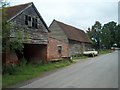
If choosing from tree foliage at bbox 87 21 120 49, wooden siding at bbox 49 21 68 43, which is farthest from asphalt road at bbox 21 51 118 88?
tree foliage at bbox 87 21 120 49

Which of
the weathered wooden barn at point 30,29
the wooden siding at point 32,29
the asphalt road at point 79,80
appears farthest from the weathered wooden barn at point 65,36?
the asphalt road at point 79,80

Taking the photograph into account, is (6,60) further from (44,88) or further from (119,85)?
(119,85)

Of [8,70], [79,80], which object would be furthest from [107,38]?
[79,80]

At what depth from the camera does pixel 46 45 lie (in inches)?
1171

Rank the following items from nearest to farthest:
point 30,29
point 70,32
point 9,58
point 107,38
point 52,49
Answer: point 9,58 → point 30,29 → point 52,49 → point 70,32 → point 107,38

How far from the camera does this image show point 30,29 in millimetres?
26281

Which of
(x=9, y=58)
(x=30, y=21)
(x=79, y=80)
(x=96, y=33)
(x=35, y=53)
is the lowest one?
(x=79, y=80)

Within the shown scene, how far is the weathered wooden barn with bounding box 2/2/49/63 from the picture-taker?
23.4 m

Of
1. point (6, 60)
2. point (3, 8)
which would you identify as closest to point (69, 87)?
point (3, 8)

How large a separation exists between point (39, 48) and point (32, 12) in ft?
16.2

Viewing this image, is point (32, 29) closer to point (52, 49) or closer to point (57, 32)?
point (52, 49)

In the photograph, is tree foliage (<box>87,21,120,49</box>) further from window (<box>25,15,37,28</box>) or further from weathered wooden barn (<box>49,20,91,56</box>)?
window (<box>25,15,37,28</box>)

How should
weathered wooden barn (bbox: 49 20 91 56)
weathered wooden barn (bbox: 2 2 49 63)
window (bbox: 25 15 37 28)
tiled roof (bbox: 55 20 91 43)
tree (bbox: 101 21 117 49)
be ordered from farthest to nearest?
tree (bbox: 101 21 117 49)
tiled roof (bbox: 55 20 91 43)
weathered wooden barn (bbox: 49 20 91 56)
window (bbox: 25 15 37 28)
weathered wooden barn (bbox: 2 2 49 63)

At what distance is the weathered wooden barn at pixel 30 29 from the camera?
23.4 m
